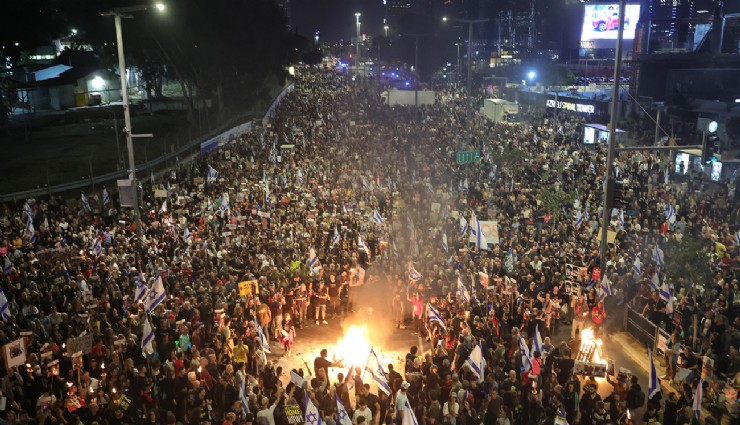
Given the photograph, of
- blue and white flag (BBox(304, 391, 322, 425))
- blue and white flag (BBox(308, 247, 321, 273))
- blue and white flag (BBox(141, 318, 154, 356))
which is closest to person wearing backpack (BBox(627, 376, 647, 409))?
blue and white flag (BBox(304, 391, 322, 425))

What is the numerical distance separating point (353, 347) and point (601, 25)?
43.1m

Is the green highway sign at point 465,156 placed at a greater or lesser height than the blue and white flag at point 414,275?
greater

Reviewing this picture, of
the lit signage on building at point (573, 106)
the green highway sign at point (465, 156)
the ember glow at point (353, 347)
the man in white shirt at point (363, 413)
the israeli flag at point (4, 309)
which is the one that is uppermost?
the lit signage on building at point (573, 106)

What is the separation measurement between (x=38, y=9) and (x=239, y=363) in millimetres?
36760

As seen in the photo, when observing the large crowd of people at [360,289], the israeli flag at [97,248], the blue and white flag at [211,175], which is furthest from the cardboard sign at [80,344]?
the blue and white flag at [211,175]

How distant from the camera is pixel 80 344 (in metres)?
12.5

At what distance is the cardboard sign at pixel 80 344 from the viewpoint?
12.4m

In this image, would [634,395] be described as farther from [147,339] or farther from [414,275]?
[147,339]

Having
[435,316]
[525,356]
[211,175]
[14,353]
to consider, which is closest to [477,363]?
[525,356]

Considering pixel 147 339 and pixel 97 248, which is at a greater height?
pixel 97 248

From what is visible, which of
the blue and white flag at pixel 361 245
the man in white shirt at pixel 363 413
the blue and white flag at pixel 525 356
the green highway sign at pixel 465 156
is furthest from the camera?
the green highway sign at pixel 465 156

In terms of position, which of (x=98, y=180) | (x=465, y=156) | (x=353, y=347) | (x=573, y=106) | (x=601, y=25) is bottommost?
(x=353, y=347)

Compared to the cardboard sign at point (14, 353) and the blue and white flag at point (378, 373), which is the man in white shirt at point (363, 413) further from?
the cardboard sign at point (14, 353)

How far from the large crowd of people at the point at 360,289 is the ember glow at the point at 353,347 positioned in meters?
0.74
